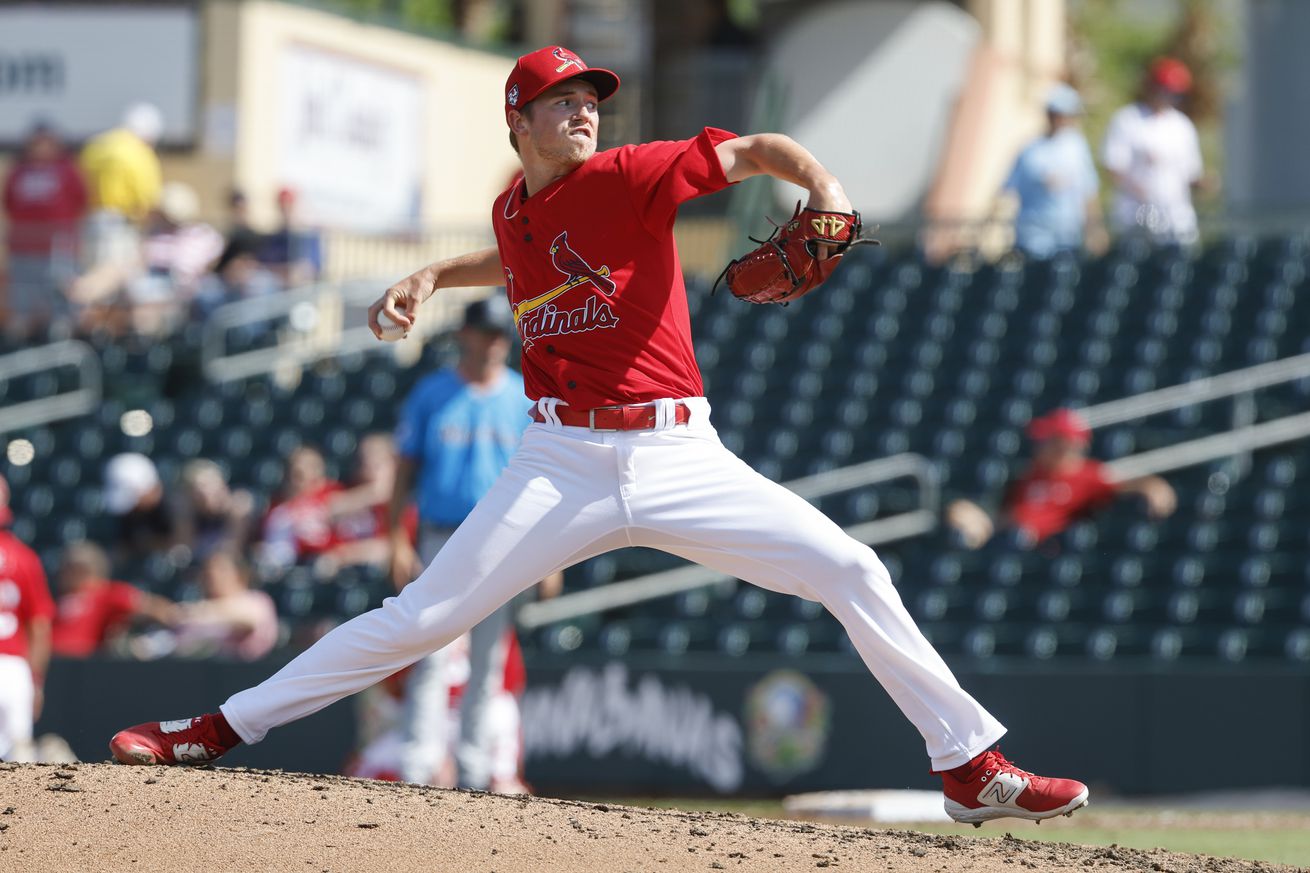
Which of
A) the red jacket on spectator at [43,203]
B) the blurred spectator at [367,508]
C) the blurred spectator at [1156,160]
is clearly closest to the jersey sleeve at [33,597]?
the blurred spectator at [367,508]

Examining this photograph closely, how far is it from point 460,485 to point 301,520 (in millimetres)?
4812

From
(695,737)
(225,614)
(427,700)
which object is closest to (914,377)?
(695,737)

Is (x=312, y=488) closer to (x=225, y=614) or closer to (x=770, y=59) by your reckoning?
(x=225, y=614)

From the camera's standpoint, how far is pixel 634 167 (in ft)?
16.9

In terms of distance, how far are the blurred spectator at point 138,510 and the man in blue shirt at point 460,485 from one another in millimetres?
4993

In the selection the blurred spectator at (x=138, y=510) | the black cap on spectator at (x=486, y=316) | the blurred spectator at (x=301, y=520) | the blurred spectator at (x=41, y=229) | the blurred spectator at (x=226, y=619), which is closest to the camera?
the black cap on spectator at (x=486, y=316)

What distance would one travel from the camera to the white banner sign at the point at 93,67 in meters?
18.8

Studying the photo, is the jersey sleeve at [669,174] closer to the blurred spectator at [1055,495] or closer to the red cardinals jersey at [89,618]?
the blurred spectator at [1055,495]

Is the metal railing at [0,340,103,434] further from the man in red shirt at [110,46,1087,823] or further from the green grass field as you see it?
the man in red shirt at [110,46,1087,823]

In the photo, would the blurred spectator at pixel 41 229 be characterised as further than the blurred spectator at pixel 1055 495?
Yes

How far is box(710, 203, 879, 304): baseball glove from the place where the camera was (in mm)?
4957

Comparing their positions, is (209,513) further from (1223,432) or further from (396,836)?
(396,836)

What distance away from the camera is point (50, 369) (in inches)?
641

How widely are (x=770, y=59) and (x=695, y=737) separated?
11.0m
